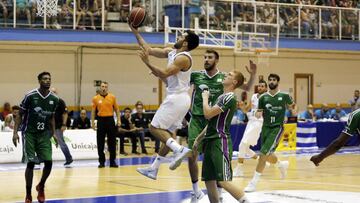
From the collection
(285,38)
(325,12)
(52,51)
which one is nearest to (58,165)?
(52,51)

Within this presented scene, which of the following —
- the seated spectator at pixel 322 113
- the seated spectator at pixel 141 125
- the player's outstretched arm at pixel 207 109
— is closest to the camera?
the player's outstretched arm at pixel 207 109

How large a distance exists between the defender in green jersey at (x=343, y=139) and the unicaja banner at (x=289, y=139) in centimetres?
1656

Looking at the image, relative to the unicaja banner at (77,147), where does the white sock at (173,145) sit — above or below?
above

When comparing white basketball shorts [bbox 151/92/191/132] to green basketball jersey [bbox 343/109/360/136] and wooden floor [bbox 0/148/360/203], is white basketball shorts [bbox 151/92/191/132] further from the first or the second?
green basketball jersey [bbox 343/109/360/136]

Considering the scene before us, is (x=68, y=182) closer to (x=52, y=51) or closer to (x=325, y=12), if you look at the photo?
(x=52, y=51)

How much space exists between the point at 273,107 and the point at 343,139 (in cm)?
675

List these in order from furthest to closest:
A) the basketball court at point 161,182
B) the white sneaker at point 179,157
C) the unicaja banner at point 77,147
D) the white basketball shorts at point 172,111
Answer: the unicaja banner at point 77,147 → the basketball court at point 161,182 → the white basketball shorts at point 172,111 → the white sneaker at point 179,157

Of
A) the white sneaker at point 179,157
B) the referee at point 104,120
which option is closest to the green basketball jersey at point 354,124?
the white sneaker at point 179,157

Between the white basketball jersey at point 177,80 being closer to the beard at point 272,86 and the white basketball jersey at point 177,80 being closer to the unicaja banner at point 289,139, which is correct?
the beard at point 272,86

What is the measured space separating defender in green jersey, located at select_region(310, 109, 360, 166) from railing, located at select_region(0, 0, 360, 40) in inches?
672

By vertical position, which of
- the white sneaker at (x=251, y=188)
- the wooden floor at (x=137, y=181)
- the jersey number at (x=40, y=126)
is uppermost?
the jersey number at (x=40, y=126)

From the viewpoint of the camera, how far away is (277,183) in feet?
48.2

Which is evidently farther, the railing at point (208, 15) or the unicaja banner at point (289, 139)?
the unicaja banner at point (289, 139)

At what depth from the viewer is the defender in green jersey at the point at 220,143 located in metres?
9.11
